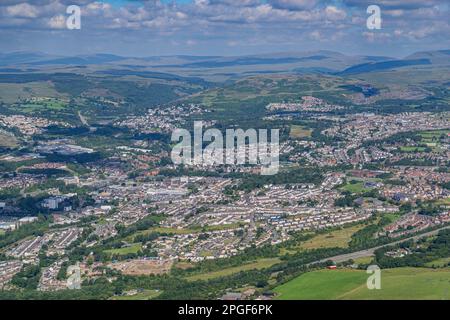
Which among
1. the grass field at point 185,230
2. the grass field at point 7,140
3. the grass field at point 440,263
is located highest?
the grass field at point 440,263

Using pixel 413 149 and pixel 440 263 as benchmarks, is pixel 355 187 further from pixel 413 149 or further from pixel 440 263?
pixel 440 263

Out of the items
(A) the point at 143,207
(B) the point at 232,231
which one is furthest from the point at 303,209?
(A) the point at 143,207

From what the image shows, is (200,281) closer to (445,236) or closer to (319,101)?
(445,236)
